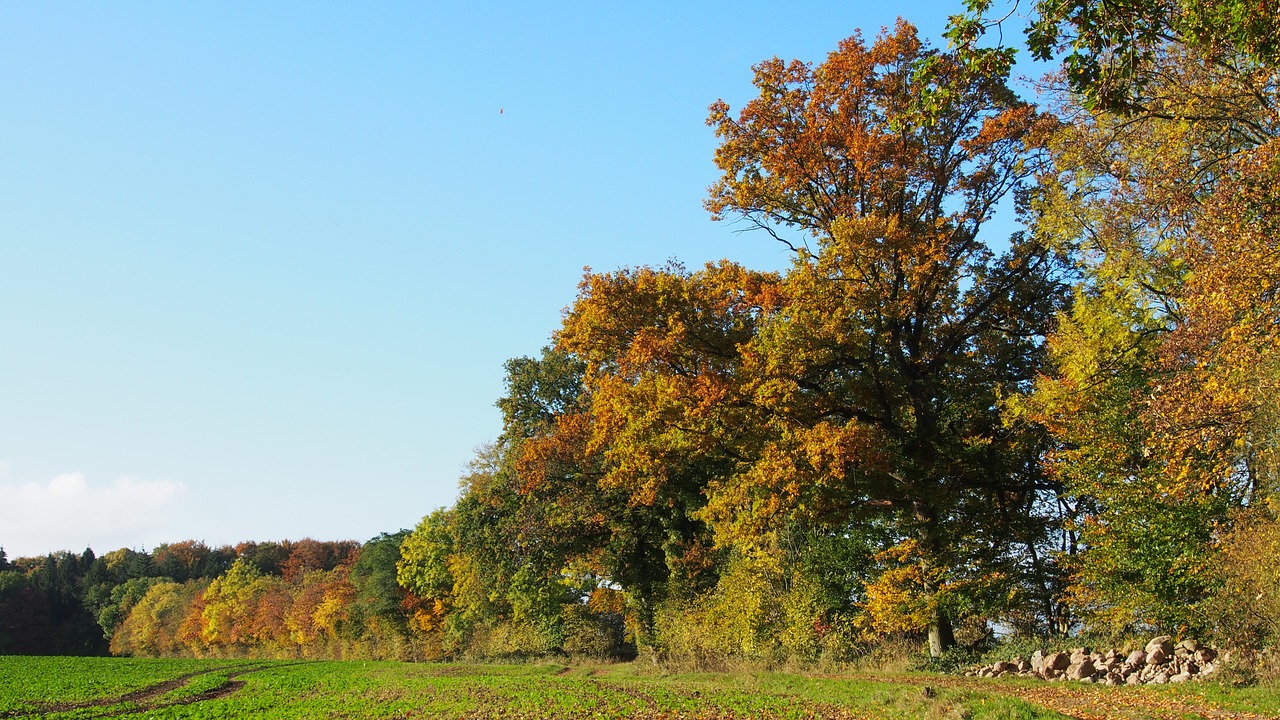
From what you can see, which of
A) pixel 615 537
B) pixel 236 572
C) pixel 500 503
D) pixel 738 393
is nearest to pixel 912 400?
pixel 738 393

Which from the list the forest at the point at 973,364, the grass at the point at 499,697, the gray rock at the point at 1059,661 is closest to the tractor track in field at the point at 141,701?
the grass at the point at 499,697

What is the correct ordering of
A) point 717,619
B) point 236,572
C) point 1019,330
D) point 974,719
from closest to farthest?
point 974,719 → point 1019,330 → point 717,619 → point 236,572

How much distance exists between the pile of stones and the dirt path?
2.70ft

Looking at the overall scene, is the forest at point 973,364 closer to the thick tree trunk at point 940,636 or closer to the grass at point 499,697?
the thick tree trunk at point 940,636

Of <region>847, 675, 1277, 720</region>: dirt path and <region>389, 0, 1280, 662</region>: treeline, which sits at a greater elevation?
<region>389, 0, 1280, 662</region>: treeline

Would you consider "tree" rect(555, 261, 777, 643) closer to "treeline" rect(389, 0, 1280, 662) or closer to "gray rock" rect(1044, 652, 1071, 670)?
"treeline" rect(389, 0, 1280, 662)

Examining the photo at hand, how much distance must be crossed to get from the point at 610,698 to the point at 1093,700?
8.87m

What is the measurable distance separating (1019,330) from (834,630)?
1012 cm

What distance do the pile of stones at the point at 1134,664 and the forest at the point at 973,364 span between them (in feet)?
2.05

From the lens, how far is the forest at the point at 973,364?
Result: 12.8m

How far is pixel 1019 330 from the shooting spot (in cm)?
2391

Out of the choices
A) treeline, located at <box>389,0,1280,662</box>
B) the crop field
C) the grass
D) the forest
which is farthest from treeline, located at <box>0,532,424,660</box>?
treeline, located at <box>389,0,1280,662</box>

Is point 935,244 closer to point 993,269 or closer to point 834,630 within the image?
point 993,269

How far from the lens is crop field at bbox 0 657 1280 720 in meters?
13.2
